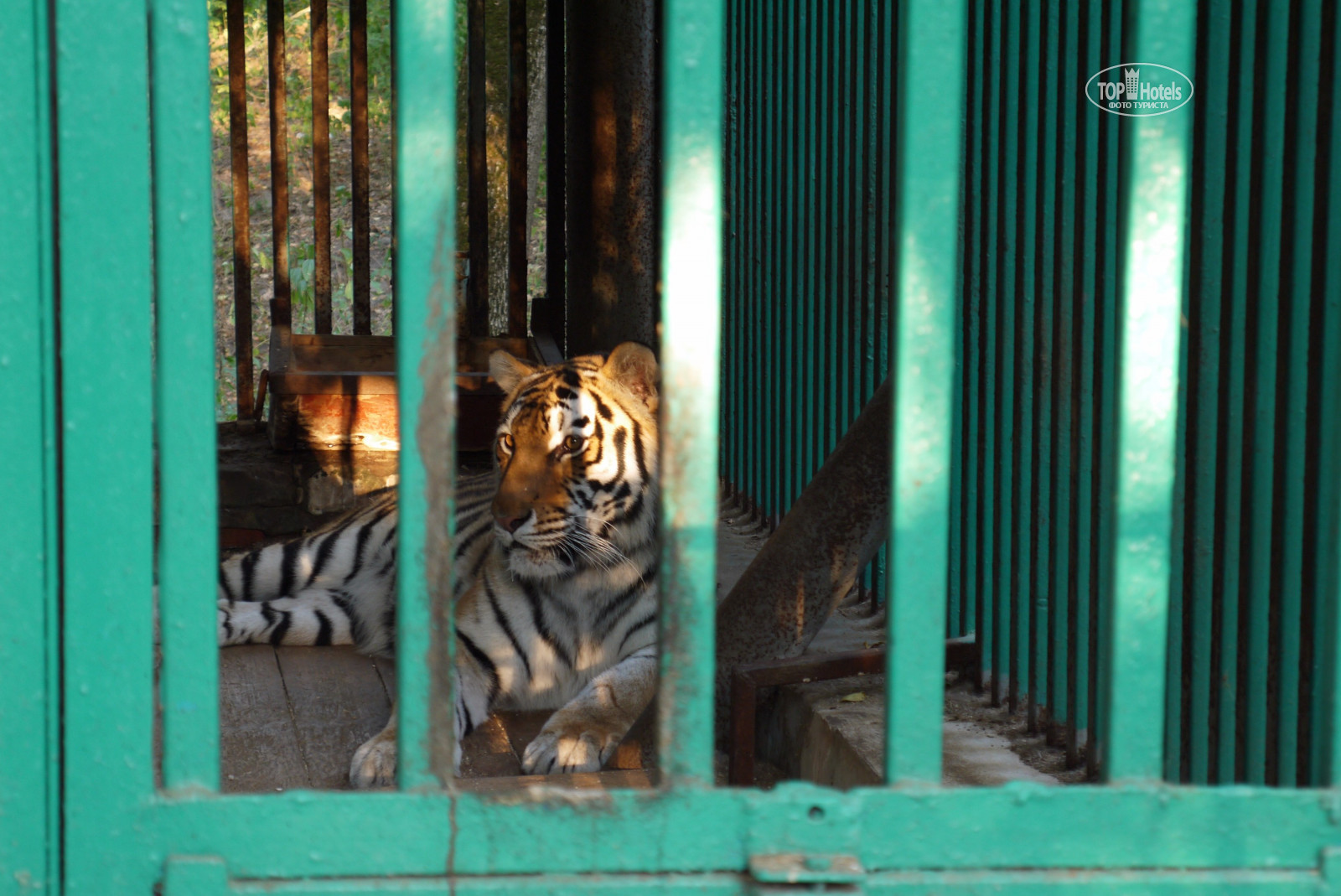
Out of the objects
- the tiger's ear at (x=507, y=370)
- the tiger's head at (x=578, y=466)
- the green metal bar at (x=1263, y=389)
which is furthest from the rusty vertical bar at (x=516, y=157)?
the green metal bar at (x=1263, y=389)

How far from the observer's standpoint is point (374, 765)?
114 inches

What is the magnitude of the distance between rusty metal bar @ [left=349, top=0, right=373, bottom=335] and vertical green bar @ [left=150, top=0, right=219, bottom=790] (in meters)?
5.00

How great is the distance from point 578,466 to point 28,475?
2.32 metres

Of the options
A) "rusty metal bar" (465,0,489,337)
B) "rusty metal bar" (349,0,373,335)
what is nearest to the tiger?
"rusty metal bar" (465,0,489,337)

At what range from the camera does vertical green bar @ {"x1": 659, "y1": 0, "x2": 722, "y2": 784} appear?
1.24m

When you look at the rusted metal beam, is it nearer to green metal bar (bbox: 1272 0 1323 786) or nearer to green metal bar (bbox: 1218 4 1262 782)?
green metal bar (bbox: 1218 4 1262 782)

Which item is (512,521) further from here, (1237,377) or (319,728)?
(1237,377)

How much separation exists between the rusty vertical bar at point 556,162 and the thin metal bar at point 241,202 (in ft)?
4.61

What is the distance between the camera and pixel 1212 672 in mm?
2076

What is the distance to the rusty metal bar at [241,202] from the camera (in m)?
6.01

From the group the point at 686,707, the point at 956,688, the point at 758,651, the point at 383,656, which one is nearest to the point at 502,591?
the point at 383,656

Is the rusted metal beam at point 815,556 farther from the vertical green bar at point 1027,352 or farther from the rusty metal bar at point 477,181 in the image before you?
the rusty metal bar at point 477,181

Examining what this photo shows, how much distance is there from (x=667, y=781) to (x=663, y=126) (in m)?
0.65

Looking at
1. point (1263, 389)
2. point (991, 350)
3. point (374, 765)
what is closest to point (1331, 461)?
point (1263, 389)
